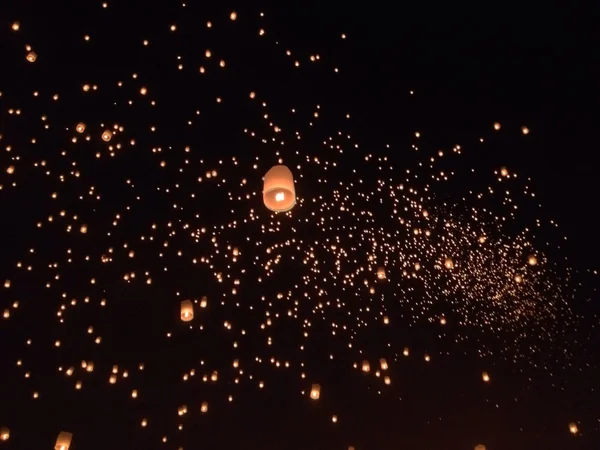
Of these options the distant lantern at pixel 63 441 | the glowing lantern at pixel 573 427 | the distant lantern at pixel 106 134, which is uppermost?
the distant lantern at pixel 106 134

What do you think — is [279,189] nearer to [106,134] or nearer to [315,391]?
[106,134]

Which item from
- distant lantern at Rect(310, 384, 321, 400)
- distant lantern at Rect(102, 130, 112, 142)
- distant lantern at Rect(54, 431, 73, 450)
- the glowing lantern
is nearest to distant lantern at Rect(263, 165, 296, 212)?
distant lantern at Rect(102, 130, 112, 142)

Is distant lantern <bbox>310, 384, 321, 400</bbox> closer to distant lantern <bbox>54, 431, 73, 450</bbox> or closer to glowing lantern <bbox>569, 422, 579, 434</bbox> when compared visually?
distant lantern <bbox>54, 431, 73, 450</bbox>

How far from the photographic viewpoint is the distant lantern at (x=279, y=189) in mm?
2855

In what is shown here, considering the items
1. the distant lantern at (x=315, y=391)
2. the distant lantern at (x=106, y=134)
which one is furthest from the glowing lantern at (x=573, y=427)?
the distant lantern at (x=106, y=134)

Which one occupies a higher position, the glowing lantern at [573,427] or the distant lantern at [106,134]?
the distant lantern at [106,134]

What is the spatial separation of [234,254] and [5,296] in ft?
7.36

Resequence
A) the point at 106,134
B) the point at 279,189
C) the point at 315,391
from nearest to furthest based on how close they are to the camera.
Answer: the point at 279,189
the point at 106,134
the point at 315,391

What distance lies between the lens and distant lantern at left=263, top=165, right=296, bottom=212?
2.86 metres

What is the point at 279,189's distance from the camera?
115 inches

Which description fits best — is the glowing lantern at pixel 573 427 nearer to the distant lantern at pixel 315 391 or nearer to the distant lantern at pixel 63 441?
the distant lantern at pixel 315 391

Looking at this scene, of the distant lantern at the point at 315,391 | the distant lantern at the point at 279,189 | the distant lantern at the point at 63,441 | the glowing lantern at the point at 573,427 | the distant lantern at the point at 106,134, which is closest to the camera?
the distant lantern at the point at 279,189

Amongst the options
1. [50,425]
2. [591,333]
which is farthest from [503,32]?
[50,425]

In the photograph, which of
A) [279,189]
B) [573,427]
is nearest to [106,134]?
[279,189]
